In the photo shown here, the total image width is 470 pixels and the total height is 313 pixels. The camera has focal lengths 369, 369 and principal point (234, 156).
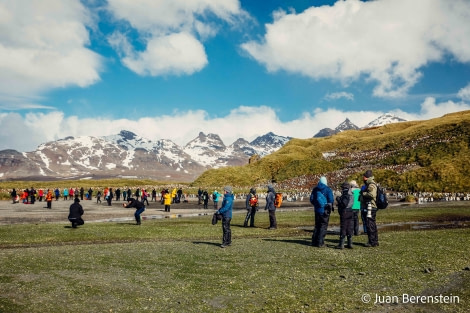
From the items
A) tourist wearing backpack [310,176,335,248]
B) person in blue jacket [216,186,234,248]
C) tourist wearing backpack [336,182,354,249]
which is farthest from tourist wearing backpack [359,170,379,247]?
person in blue jacket [216,186,234,248]

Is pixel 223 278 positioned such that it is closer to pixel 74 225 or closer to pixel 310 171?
pixel 74 225

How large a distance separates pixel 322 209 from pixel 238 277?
7.16 m

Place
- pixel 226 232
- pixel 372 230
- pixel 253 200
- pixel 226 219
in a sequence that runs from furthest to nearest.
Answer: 1. pixel 253 200
2. pixel 226 219
3. pixel 226 232
4. pixel 372 230

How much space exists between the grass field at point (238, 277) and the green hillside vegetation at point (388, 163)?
63.1 m

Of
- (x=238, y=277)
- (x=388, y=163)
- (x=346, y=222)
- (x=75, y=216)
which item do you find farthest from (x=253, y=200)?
(x=388, y=163)

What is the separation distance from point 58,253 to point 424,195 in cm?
6648

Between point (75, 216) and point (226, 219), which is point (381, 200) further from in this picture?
point (75, 216)

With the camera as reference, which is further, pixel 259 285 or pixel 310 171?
pixel 310 171

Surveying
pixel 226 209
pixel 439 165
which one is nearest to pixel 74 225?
pixel 226 209

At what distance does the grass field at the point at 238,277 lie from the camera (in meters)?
9.21

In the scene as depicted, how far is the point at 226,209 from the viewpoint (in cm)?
1862

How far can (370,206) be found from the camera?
17.5m

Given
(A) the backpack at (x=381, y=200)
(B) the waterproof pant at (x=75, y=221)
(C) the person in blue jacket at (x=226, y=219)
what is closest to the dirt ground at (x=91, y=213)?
(B) the waterproof pant at (x=75, y=221)

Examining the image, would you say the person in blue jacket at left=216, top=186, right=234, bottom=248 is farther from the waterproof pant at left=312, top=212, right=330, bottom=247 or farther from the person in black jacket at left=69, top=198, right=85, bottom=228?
the person in black jacket at left=69, top=198, right=85, bottom=228
